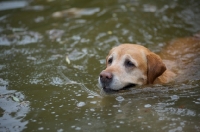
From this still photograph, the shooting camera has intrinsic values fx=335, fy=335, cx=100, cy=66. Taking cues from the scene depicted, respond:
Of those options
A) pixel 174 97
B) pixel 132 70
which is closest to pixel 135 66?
pixel 132 70

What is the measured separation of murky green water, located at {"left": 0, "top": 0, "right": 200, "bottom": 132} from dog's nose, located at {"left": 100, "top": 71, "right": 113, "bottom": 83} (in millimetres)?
303

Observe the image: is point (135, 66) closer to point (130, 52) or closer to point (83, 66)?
point (130, 52)

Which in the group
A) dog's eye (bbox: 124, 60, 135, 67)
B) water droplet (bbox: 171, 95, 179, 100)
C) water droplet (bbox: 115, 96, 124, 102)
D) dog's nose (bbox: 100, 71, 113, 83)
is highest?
dog's eye (bbox: 124, 60, 135, 67)

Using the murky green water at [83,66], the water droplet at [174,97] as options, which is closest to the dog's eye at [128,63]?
the murky green water at [83,66]

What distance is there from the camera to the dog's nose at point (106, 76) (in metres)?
5.67

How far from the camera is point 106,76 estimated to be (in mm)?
5672

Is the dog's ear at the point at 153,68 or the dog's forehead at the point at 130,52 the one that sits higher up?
the dog's forehead at the point at 130,52

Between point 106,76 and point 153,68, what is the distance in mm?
928

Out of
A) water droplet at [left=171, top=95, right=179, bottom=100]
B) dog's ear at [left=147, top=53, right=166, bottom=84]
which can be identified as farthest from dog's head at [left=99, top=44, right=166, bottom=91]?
water droplet at [left=171, top=95, right=179, bottom=100]

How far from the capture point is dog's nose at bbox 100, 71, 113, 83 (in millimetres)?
5675

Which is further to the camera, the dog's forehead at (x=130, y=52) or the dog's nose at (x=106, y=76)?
the dog's forehead at (x=130, y=52)

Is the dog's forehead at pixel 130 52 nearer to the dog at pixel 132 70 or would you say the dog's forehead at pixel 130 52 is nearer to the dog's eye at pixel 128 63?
the dog at pixel 132 70

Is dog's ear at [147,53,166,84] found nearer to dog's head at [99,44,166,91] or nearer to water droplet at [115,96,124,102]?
dog's head at [99,44,166,91]

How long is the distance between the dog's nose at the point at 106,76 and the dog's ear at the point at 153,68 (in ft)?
2.59
